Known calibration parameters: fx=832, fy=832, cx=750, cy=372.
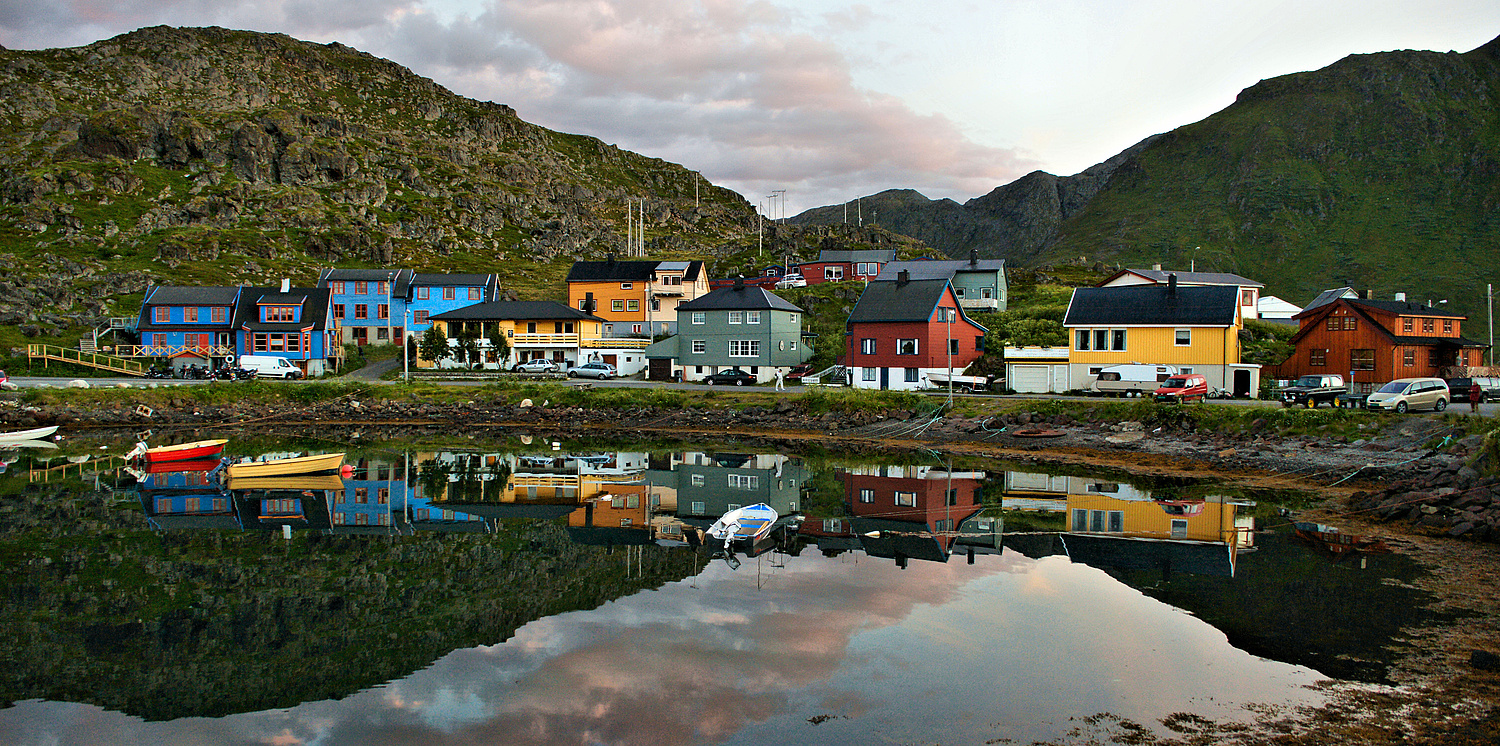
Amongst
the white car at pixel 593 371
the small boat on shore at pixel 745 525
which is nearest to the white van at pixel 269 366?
the white car at pixel 593 371

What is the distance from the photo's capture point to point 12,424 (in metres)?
51.1

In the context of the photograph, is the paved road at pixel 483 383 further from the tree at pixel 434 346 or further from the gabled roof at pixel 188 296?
the gabled roof at pixel 188 296

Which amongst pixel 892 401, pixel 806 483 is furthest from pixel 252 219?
pixel 806 483

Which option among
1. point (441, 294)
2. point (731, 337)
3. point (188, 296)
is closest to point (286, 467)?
point (731, 337)

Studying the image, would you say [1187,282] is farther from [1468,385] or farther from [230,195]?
[230,195]

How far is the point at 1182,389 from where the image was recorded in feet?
150

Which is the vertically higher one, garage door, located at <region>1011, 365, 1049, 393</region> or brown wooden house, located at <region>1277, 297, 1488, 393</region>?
brown wooden house, located at <region>1277, 297, 1488, 393</region>

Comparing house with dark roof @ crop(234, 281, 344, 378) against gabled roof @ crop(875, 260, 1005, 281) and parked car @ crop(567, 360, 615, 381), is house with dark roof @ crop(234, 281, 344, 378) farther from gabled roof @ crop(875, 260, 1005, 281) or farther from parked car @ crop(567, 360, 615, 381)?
gabled roof @ crop(875, 260, 1005, 281)

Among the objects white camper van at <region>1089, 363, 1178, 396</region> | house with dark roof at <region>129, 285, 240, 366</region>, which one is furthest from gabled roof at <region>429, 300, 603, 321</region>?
white camper van at <region>1089, 363, 1178, 396</region>

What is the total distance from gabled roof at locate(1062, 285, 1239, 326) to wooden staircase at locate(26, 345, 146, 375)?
2890 inches

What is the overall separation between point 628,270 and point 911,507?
2416 inches

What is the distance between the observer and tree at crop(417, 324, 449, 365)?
7244 cm

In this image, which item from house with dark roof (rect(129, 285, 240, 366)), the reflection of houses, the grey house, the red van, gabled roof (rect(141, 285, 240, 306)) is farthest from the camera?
gabled roof (rect(141, 285, 240, 306))

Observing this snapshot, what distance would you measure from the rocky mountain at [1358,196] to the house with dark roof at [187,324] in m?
Answer: 144
